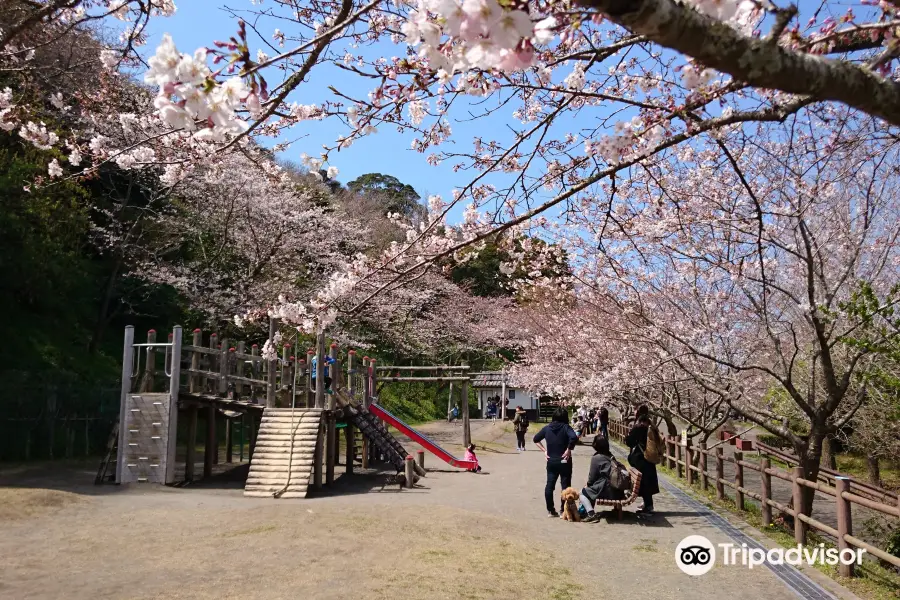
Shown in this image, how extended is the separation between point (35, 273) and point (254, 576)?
1363 cm

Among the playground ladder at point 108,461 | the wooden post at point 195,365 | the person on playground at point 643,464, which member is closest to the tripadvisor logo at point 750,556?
the person on playground at point 643,464

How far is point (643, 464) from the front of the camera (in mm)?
9055

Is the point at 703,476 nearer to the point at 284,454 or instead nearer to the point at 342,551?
the point at 284,454

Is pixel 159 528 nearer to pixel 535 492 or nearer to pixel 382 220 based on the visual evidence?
pixel 535 492

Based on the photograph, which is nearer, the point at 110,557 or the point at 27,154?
the point at 110,557

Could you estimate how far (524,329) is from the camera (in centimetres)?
3134

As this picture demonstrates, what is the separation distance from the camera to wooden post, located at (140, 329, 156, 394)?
12484mm

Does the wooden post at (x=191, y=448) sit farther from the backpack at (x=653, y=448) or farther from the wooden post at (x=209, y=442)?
the backpack at (x=653, y=448)

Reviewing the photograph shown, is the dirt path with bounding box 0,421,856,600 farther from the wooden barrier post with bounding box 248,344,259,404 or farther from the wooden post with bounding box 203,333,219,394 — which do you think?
the wooden barrier post with bounding box 248,344,259,404

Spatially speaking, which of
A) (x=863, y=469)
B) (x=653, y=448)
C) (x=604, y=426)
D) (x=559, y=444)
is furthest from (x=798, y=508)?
(x=863, y=469)

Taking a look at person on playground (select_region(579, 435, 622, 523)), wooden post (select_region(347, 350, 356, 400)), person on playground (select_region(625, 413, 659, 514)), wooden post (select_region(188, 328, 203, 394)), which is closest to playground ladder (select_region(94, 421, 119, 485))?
wooden post (select_region(188, 328, 203, 394))

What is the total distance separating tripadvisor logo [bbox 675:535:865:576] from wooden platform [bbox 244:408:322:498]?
266 inches

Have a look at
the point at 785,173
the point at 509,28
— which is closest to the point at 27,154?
the point at 785,173

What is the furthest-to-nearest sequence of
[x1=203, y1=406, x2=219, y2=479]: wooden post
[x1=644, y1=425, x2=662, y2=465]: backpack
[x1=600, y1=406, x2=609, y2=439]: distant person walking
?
1. [x1=203, y1=406, x2=219, y2=479]: wooden post
2. [x1=600, y1=406, x2=609, y2=439]: distant person walking
3. [x1=644, y1=425, x2=662, y2=465]: backpack
